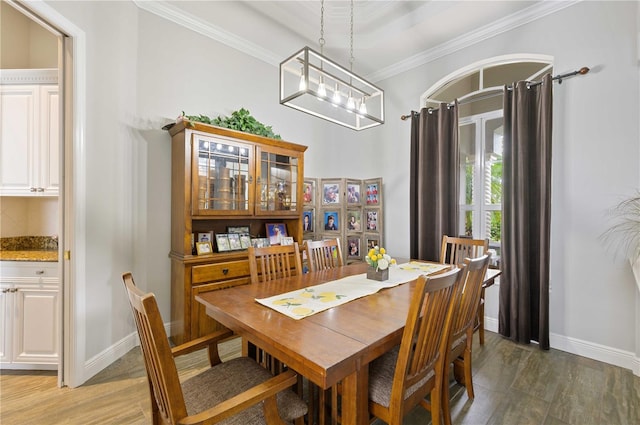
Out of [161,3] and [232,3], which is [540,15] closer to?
[232,3]

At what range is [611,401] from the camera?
6.28 ft

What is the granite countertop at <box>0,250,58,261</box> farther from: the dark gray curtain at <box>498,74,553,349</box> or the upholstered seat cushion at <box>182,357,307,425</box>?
the dark gray curtain at <box>498,74,553,349</box>

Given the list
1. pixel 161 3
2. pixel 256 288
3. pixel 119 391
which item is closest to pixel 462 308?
pixel 256 288

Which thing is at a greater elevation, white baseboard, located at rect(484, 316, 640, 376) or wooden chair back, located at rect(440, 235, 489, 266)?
wooden chair back, located at rect(440, 235, 489, 266)

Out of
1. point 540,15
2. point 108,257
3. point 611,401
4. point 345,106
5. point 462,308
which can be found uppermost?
point 540,15

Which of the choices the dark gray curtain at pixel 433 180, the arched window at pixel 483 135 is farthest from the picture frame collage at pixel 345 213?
the arched window at pixel 483 135

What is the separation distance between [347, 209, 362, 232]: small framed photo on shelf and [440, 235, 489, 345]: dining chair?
1.24 meters

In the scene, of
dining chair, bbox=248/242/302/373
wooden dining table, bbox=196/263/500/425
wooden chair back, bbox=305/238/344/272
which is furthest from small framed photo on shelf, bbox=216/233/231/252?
wooden dining table, bbox=196/263/500/425

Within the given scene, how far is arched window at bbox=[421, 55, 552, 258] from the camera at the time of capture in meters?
3.09

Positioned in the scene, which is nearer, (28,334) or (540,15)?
(28,334)

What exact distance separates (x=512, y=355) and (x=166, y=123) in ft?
12.6

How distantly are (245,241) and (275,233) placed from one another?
408 millimetres

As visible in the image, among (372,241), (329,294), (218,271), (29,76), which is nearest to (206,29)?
(29,76)

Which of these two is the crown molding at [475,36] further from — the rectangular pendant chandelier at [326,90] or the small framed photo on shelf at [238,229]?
the small framed photo on shelf at [238,229]
